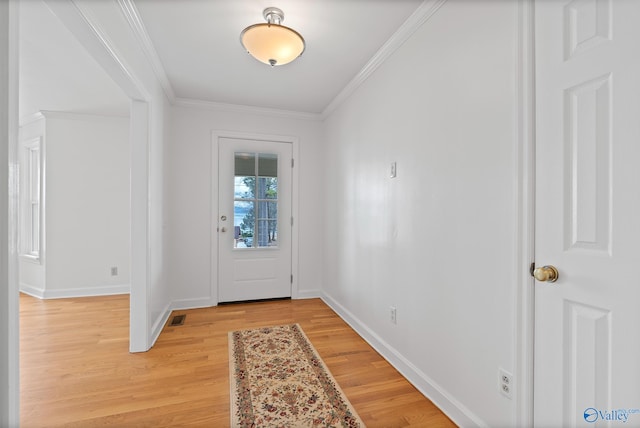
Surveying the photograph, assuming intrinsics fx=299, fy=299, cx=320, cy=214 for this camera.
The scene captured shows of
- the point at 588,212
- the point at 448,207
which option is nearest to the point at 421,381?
the point at 448,207

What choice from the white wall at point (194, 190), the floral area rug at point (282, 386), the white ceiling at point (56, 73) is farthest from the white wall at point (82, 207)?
the floral area rug at point (282, 386)

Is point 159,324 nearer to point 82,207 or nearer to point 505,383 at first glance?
point 82,207

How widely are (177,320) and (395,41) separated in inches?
130

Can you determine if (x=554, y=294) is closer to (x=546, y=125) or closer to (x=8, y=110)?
(x=546, y=125)

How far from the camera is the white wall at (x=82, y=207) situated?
12.9 ft

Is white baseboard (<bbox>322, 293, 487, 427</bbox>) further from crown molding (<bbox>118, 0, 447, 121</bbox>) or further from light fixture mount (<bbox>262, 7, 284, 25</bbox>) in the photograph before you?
light fixture mount (<bbox>262, 7, 284, 25</bbox>)

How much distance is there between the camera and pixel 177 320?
316cm

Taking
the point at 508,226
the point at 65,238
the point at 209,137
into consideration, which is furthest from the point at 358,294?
the point at 65,238

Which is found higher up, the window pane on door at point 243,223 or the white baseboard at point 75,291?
the window pane on door at point 243,223

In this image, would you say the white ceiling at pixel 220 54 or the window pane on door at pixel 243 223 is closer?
the white ceiling at pixel 220 54

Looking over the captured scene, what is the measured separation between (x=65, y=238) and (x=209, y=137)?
244 centimetres

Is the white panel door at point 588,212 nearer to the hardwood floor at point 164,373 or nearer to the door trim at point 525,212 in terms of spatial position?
the door trim at point 525,212

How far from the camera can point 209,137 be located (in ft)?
11.9

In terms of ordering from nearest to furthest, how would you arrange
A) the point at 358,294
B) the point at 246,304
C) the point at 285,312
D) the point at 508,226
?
1. the point at 508,226
2. the point at 358,294
3. the point at 285,312
4. the point at 246,304
